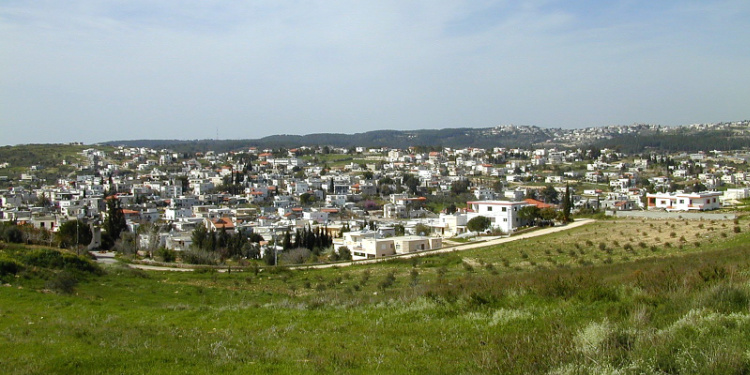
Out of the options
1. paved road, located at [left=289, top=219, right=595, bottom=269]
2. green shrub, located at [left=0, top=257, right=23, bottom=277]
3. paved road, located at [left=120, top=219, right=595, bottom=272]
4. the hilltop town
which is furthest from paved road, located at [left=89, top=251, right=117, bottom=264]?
green shrub, located at [left=0, top=257, right=23, bottom=277]

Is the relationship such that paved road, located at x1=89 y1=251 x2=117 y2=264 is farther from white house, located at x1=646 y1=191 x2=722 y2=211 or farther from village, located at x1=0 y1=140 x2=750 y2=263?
white house, located at x1=646 y1=191 x2=722 y2=211

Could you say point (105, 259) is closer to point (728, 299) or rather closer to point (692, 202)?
point (728, 299)

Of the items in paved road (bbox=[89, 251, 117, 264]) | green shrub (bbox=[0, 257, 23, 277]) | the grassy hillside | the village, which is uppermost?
the grassy hillside

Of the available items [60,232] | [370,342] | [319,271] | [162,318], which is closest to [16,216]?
[60,232]

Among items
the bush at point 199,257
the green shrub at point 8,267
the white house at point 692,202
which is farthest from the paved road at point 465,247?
the green shrub at point 8,267

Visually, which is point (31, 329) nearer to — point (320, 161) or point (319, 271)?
point (319, 271)

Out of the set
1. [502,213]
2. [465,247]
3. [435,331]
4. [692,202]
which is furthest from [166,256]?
[692,202]

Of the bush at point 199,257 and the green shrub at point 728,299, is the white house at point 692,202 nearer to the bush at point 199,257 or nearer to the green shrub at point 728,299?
the bush at point 199,257
